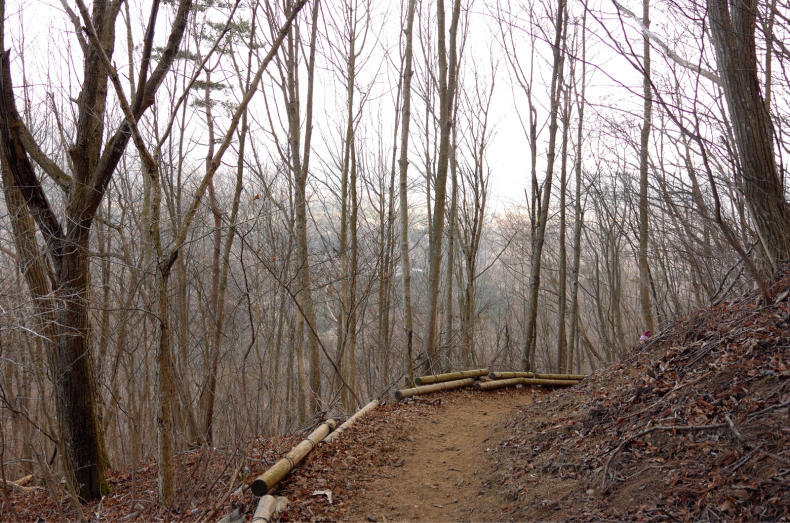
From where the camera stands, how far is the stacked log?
6.46 metres

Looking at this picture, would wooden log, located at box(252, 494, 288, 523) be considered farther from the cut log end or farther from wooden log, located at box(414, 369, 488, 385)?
wooden log, located at box(414, 369, 488, 385)

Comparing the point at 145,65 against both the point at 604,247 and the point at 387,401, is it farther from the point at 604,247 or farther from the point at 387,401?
the point at 604,247

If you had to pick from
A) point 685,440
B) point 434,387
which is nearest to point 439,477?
point 685,440

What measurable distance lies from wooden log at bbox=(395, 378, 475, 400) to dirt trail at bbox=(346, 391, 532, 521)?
0.64 m

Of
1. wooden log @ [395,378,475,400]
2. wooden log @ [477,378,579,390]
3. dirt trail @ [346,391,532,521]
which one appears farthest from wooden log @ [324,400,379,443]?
wooden log @ [477,378,579,390]

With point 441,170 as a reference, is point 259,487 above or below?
below

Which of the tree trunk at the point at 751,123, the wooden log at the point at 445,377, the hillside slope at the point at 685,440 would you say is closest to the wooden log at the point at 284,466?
the hillside slope at the point at 685,440

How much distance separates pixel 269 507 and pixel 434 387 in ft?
13.2

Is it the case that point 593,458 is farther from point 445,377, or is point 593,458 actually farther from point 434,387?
point 445,377

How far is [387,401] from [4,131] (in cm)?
511

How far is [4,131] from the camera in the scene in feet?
15.2

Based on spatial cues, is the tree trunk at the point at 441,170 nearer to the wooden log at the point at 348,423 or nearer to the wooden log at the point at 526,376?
the wooden log at the point at 526,376

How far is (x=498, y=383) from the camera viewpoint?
7.56 meters

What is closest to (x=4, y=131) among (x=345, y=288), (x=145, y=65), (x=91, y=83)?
(x=91, y=83)
